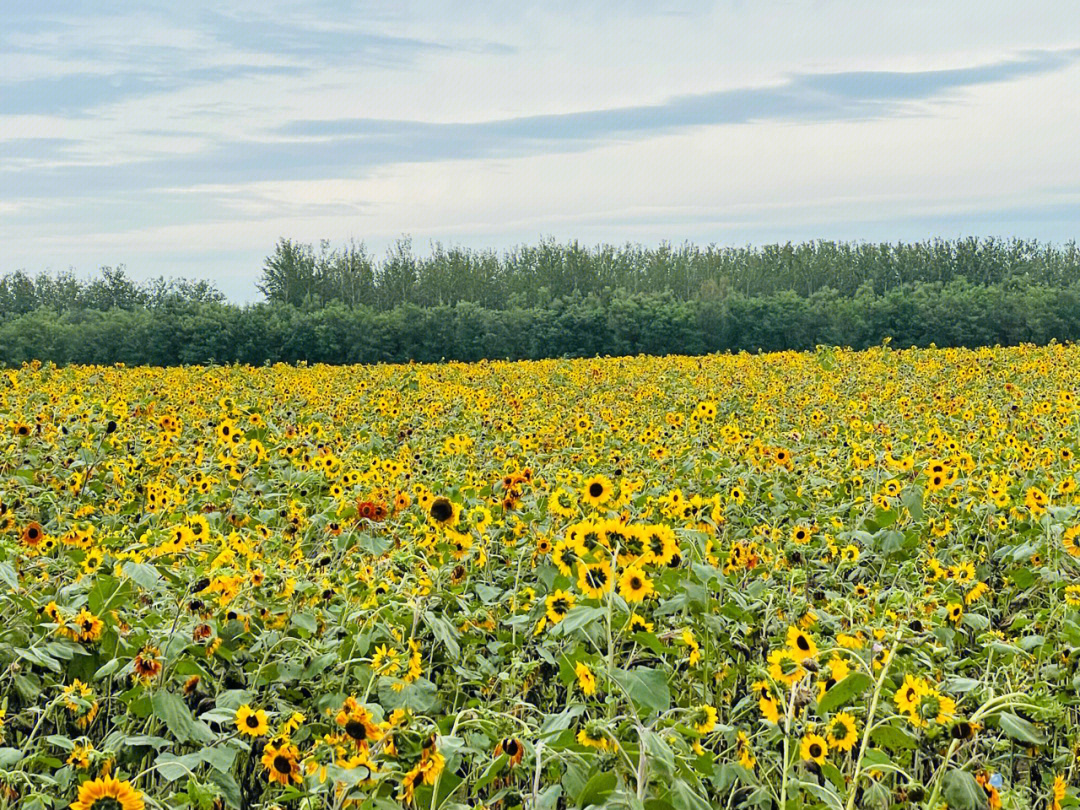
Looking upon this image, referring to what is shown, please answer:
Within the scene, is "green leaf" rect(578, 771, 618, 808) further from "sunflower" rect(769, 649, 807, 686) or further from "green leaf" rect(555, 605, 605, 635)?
"sunflower" rect(769, 649, 807, 686)

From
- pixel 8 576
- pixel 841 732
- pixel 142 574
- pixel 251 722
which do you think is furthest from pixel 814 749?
pixel 8 576

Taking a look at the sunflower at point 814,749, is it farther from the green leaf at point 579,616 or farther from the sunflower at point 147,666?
the sunflower at point 147,666

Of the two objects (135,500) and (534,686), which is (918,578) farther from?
(135,500)

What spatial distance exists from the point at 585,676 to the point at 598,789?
52cm

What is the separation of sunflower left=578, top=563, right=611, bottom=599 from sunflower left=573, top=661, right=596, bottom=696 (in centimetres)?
17

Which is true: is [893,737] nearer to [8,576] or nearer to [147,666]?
[147,666]

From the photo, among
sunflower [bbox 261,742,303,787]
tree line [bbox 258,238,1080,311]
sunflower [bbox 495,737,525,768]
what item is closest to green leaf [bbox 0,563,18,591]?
sunflower [bbox 261,742,303,787]

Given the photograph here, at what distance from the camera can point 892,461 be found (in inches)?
227

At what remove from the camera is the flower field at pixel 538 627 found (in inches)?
93.8

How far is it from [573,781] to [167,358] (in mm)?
31709

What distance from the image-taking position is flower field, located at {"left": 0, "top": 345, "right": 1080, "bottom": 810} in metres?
2.38

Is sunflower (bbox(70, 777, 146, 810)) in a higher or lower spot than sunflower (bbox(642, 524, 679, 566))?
lower

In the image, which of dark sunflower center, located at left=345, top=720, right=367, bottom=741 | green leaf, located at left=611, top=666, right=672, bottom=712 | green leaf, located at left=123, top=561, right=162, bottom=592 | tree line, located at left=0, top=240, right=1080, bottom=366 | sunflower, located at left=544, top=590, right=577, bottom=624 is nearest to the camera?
dark sunflower center, located at left=345, top=720, right=367, bottom=741

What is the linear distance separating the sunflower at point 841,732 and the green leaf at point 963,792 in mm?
221
